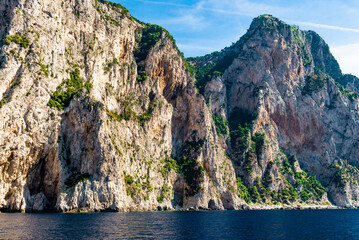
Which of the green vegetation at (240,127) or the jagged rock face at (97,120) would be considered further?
the green vegetation at (240,127)

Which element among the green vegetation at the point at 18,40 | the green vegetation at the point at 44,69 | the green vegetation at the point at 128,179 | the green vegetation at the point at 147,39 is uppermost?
the green vegetation at the point at 147,39

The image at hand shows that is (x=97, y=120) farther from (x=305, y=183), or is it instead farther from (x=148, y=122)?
(x=305, y=183)

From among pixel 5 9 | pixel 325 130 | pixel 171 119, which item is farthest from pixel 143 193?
pixel 325 130

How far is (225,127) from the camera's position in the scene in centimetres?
16225

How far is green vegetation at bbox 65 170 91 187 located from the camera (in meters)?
83.8

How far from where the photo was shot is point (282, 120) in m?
181

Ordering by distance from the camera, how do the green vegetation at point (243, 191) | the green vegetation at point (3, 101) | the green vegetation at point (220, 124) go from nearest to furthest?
the green vegetation at point (3, 101), the green vegetation at point (243, 191), the green vegetation at point (220, 124)

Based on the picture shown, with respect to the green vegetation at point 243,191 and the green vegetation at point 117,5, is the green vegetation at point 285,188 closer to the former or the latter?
the green vegetation at point 243,191

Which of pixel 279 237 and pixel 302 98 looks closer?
pixel 279 237

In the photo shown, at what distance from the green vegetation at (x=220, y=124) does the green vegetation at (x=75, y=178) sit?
82987 mm

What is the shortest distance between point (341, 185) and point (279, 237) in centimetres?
14241

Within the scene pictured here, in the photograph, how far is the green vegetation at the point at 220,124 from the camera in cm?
15901

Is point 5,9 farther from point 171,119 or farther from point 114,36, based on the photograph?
point 171,119

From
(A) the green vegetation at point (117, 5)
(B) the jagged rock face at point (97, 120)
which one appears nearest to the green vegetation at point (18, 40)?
(B) the jagged rock face at point (97, 120)
